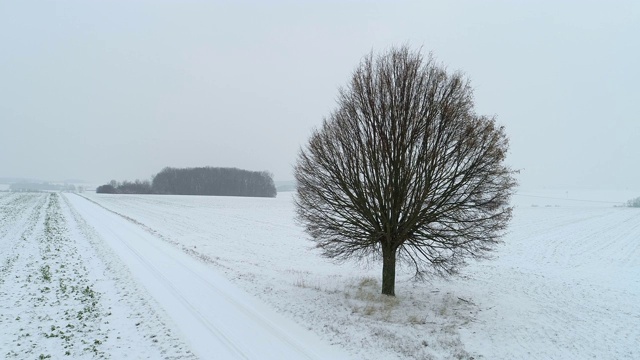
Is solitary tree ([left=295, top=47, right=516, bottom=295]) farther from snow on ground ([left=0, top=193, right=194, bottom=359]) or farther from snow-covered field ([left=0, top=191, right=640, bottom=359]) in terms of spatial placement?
snow on ground ([left=0, top=193, right=194, bottom=359])

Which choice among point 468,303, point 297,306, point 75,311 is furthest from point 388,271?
point 75,311

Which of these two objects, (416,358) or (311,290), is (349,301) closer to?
(311,290)

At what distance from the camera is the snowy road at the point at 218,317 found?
28.2 ft

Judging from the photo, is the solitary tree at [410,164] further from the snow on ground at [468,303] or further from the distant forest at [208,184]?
the distant forest at [208,184]

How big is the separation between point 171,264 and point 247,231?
19.3 metres

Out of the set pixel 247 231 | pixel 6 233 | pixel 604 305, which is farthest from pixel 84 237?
pixel 604 305

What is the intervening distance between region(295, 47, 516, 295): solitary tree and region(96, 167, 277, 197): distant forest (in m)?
127

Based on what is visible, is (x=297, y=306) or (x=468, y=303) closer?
(x=297, y=306)

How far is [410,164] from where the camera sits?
12.7 meters

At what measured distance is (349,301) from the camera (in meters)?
13.6

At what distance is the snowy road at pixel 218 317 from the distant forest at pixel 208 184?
12389cm

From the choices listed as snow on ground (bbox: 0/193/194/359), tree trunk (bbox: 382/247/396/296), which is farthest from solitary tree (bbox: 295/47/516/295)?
snow on ground (bbox: 0/193/194/359)

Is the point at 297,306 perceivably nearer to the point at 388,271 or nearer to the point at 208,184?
the point at 388,271

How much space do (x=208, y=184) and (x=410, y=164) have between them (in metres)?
141
